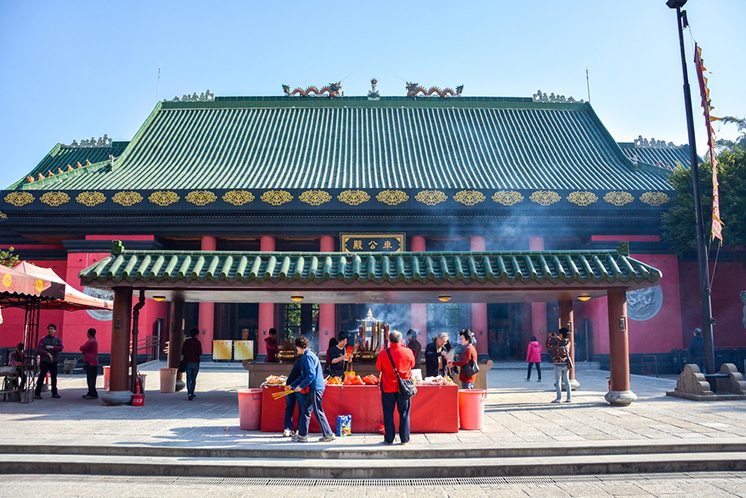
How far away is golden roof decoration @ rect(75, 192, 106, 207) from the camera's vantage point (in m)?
23.0

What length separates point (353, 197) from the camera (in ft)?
75.4

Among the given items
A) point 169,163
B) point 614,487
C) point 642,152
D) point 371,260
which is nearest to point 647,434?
point 614,487

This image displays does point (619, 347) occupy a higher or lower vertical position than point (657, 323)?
lower

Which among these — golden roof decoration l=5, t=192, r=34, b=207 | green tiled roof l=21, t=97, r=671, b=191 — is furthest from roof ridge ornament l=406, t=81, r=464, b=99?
golden roof decoration l=5, t=192, r=34, b=207

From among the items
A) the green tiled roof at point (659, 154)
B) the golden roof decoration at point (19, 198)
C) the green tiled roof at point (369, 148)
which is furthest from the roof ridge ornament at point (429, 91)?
the golden roof decoration at point (19, 198)

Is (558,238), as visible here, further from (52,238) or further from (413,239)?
(52,238)

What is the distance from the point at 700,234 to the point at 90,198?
20753 millimetres

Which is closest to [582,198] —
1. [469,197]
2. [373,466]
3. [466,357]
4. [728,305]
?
[469,197]

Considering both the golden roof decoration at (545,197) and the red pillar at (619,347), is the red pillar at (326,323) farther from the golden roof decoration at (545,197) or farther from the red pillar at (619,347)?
the red pillar at (619,347)

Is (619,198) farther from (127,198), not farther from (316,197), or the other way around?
(127,198)

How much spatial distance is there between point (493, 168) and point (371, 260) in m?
15.9

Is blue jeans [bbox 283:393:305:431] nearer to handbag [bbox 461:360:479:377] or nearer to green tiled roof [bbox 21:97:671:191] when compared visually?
handbag [bbox 461:360:479:377]

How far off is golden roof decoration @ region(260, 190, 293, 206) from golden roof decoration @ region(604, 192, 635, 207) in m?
12.2

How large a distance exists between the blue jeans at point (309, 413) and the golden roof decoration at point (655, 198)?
18.5 meters
